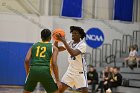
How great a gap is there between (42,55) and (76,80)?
1.27m

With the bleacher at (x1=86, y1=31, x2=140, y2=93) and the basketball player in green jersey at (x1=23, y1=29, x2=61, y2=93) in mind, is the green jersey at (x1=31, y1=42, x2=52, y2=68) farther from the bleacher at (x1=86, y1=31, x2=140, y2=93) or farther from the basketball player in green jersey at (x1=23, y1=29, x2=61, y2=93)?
the bleacher at (x1=86, y1=31, x2=140, y2=93)

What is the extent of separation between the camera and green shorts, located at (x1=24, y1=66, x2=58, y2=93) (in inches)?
256

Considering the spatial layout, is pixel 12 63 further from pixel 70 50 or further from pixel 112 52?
pixel 70 50

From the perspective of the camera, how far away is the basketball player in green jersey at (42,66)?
21.4ft

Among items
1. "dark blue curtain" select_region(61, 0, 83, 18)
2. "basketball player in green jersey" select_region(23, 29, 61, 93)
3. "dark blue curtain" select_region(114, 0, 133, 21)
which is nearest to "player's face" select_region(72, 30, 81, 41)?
"basketball player in green jersey" select_region(23, 29, 61, 93)

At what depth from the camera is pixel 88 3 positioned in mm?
20438

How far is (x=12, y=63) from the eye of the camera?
18969mm

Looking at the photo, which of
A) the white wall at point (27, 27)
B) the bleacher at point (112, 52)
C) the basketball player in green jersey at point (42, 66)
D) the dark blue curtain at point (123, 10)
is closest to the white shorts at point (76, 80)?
the basketball player in green jersey at point (42, 66)

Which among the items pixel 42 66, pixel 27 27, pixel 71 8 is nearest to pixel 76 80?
pixel 42 66

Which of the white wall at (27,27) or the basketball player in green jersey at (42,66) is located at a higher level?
the white wall at (27,27)

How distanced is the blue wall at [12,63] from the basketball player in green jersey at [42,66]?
40.3ft

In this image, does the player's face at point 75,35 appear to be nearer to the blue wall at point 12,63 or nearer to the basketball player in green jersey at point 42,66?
the basketball player in green jersey at point 42,66

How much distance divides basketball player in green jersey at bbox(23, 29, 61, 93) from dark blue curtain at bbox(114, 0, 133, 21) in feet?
45.7

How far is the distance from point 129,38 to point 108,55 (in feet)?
4.82
